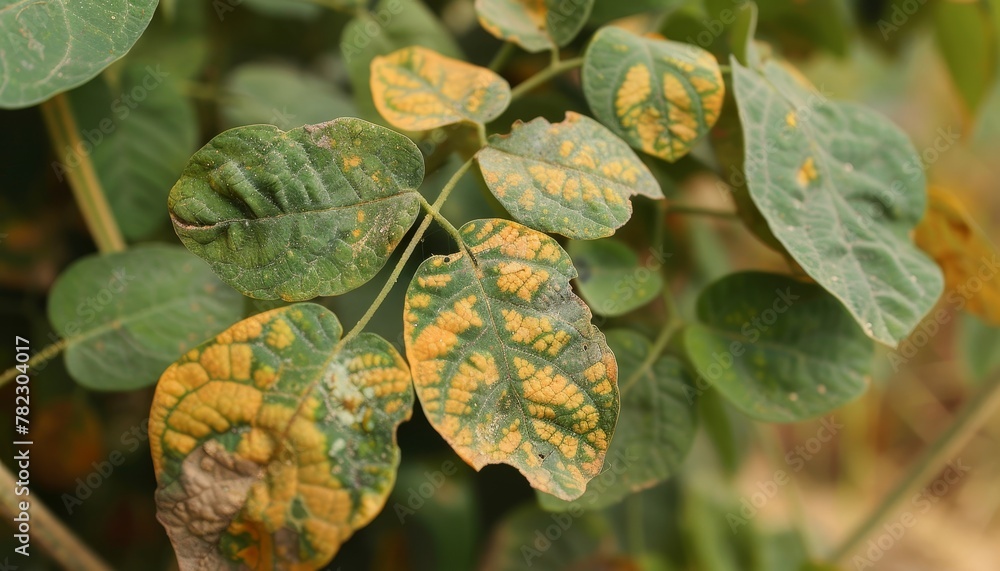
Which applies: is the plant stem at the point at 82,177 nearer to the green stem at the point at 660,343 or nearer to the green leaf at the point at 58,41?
the green leaf at the point at 58,41

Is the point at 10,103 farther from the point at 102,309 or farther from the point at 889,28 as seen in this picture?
the point at 889,28

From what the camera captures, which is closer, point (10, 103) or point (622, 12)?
point (10, 103)

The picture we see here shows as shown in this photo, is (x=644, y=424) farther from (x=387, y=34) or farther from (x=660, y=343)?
(x=387, y=34)

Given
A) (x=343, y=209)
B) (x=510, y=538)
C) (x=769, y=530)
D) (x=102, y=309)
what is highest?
(x=343, y=209)

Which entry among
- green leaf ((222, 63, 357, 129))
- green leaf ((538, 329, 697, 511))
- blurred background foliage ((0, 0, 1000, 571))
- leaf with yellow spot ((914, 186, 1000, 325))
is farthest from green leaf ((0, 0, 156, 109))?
leaf with yellow spot ((914, 186, 1000, 325))

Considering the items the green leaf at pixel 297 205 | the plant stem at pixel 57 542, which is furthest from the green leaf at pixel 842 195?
the plant stem at pixel 57 542

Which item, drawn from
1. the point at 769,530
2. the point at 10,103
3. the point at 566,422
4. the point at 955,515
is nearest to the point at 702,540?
the point at 769,530

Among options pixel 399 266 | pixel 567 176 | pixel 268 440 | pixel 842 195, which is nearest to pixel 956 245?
pixel 842 195

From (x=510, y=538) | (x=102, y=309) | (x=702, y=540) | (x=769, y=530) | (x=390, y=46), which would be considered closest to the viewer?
(x=102, y=309)
